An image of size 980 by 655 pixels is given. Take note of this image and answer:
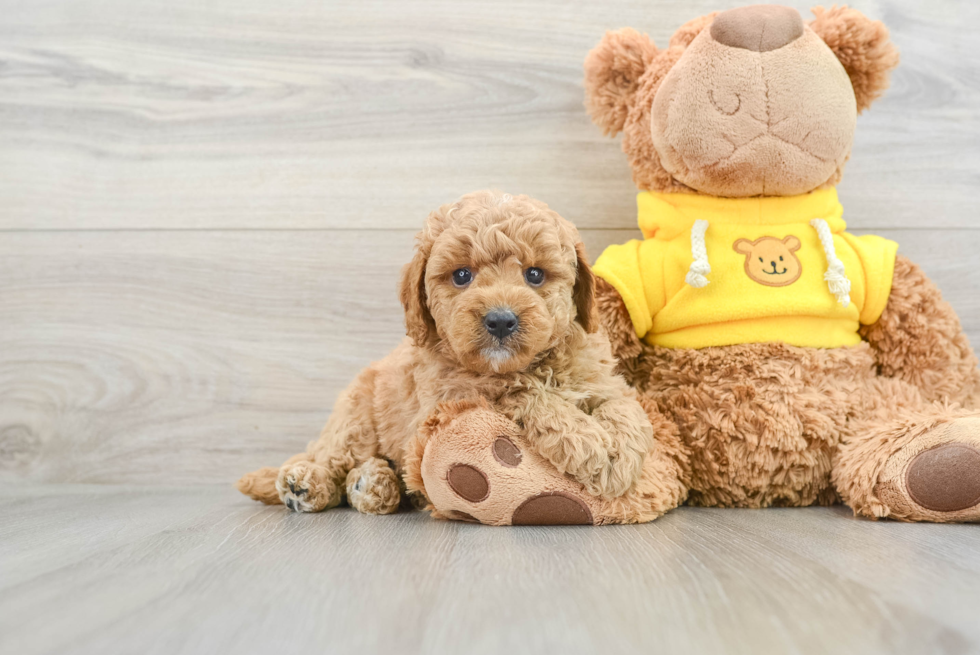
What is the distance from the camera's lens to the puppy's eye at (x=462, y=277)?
1.01 m

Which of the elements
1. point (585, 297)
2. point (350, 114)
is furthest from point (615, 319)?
point (350, 114)

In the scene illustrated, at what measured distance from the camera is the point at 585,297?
1067mm

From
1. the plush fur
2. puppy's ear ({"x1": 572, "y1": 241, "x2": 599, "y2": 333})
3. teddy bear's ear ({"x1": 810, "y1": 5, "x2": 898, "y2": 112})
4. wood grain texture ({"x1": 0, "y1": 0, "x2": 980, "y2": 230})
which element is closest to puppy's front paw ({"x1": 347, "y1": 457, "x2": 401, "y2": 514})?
the plush fur

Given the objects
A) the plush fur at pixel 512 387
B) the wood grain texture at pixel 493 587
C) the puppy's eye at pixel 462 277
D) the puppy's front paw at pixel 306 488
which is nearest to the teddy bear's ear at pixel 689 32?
the plush fur at pixel 512 387

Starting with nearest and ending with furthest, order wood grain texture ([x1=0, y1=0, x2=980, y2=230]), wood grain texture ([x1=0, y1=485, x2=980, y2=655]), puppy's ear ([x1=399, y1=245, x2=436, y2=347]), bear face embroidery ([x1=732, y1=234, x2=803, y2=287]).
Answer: wood grain texture ([x1=0, y1=485, x2=980, y2=655]) → puppy's ear ([x1=399, y1=245, x2=436, y2=347]) → bear face embroidery ([x1=732, y1=234, x2=803, y2=287]) → wood grain texture ([x1=0, y1=0, x2=980, y2=230])

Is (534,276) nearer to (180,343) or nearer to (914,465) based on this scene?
(914,465)

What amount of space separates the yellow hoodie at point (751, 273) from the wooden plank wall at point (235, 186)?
9.9 inches

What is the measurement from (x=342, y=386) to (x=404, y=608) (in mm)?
837

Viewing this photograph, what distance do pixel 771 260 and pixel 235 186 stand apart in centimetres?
102

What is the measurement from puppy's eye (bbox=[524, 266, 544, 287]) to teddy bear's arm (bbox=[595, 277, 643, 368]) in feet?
0.67

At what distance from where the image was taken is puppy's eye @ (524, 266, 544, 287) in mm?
1004

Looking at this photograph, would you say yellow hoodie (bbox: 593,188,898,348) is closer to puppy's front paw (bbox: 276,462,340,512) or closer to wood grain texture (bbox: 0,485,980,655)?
wood grain texture (bbox: 0,485,980,655)

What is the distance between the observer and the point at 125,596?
706mm

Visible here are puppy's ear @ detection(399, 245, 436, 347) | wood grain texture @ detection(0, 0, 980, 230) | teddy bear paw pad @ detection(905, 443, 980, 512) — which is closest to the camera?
teddy bear paw pad @ detection(905, 443, 980, 512)
